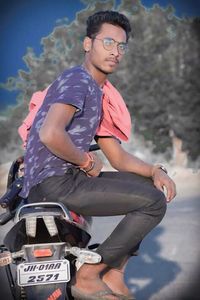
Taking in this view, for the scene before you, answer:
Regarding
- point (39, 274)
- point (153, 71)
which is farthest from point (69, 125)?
point (153, 71)

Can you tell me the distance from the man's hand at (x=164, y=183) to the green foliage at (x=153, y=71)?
1.62 metres

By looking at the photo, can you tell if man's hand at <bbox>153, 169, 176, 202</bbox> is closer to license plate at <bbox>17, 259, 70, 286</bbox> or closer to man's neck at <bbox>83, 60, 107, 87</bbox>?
man's neck at <bbox>83, 60, 107, 87</bbox>

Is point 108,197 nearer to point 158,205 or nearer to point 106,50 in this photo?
point 158,205

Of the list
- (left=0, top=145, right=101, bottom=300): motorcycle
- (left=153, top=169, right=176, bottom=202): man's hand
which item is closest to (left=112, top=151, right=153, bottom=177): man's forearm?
(left=153, top=169, right=176, bottom=202): man's hand

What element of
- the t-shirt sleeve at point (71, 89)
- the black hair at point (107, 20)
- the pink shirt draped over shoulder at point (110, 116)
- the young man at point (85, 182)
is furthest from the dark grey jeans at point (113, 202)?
the black hair at point (107, 20)

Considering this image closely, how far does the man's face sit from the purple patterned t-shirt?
124mm

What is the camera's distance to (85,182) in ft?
8.05

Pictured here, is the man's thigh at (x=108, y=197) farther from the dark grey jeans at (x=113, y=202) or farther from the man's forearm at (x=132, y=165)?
the man's forearm at (x=132, y=165)

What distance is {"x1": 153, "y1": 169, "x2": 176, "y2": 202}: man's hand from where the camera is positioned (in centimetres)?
265

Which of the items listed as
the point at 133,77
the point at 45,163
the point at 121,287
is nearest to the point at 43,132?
the point at 45,163

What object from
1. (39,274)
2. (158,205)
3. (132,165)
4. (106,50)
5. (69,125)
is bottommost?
(39,274)

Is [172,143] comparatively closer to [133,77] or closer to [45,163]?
[133,77]

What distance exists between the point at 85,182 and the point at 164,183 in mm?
401

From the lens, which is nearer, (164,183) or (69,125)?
(69,125)
